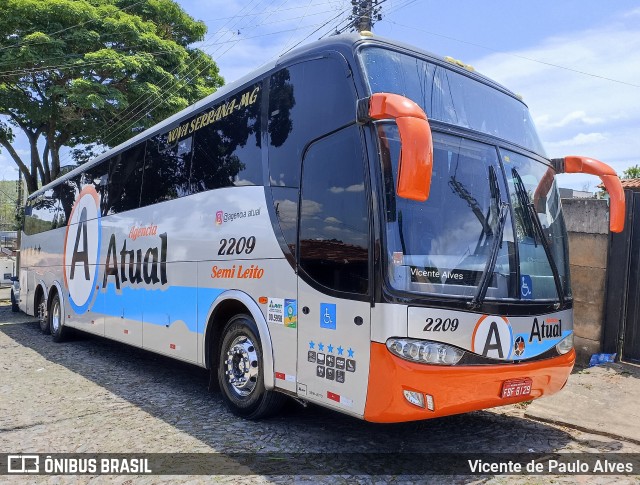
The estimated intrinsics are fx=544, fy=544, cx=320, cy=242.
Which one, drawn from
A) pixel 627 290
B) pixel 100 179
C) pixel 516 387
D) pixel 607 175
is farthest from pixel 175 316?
pixel 627 290

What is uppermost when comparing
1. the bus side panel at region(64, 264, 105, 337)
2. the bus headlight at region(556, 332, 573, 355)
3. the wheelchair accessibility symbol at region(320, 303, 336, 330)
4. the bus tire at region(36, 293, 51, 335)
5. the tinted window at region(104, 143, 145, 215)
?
the tinted window at region(104, 143, 145, 215)

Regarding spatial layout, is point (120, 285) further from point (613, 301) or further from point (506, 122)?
point (613, 301)

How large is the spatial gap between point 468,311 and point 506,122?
2.10 metres

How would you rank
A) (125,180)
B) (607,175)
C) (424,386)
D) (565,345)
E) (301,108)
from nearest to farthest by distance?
(424,386), (565,345), (301,108), (607,175), (125,180)

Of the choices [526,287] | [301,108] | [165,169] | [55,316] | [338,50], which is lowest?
[55,316]

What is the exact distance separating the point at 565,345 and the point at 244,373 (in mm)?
3099

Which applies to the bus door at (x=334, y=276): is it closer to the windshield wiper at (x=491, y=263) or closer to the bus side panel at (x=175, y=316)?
the windshield wiper at (x=491, y=263)

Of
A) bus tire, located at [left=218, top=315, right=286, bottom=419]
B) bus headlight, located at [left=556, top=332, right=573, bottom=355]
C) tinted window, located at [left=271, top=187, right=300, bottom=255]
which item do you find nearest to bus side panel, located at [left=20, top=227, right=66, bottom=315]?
bus tire, located at [left=218, top=315, right=286, bottom=419]

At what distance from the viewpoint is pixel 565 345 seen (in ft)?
16.1

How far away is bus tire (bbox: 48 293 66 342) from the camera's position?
37.4 feet

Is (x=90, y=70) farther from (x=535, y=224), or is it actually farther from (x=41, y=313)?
(x=535, y=224)

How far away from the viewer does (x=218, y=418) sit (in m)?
5.68

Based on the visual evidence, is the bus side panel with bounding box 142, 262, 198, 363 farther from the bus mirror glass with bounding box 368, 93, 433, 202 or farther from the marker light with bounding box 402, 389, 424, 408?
the bus mirror glass with bounding box 368, 93, 433, 202

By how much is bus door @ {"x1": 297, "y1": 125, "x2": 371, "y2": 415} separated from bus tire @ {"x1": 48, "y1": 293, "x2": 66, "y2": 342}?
334 inches
